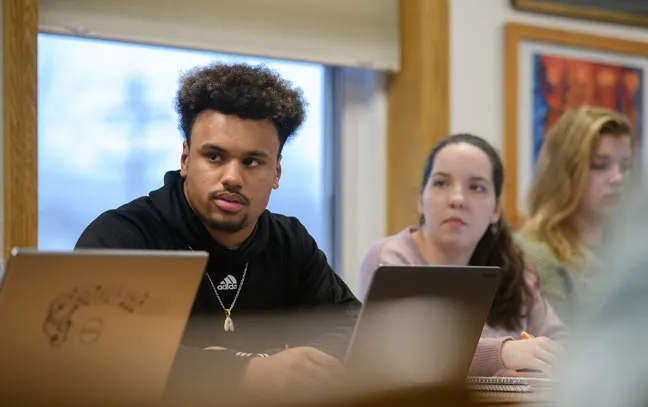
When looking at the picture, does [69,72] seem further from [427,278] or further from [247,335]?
[427,278]

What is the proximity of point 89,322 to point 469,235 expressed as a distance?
1.29m

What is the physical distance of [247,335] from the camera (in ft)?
4.86

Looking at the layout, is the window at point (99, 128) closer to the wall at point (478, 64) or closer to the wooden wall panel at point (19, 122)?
the wooden wall panel at point (19, 122)

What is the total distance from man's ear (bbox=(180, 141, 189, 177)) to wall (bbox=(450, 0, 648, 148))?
4.77 ft

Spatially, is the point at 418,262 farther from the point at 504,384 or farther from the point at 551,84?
the point at 551,84

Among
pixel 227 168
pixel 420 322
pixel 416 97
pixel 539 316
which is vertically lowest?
pixel 539 316

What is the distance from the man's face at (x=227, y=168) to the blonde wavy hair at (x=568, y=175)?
1260mm

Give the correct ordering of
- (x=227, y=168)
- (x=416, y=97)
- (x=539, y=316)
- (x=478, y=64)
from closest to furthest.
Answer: (x=227, y=168)
(x=539, y=316)
(x=416, y=97)
(x=478, y=64)

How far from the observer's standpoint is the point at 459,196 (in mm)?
2061

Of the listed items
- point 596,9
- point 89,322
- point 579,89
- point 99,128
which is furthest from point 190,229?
point 596,9

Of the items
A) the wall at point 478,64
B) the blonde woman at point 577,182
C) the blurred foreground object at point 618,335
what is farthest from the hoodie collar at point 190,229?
the wall at point 478,64

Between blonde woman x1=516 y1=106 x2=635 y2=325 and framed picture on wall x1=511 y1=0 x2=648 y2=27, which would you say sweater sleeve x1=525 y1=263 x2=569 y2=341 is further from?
framed picture on wall x1=511 y1=0 x2=648 y2=27

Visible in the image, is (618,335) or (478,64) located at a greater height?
(478,64)

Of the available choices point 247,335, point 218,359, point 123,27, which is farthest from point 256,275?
point 123,27
